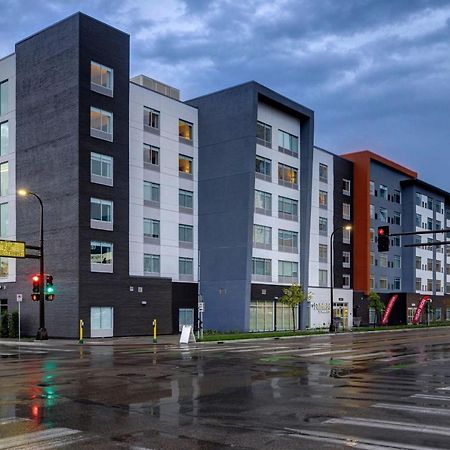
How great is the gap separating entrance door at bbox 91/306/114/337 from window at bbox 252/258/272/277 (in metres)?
15.4

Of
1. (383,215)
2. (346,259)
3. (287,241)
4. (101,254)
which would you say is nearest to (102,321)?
(101,254)

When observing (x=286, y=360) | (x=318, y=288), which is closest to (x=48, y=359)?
(x=286, y=360)

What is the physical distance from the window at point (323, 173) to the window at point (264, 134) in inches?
564

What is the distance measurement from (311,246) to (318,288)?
4799mm

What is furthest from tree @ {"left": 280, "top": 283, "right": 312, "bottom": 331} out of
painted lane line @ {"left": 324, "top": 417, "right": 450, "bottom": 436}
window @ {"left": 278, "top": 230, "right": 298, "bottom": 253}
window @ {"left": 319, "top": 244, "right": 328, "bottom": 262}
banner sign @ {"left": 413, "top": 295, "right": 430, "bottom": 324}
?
painted lane line @ {"left": 324, "top": 417, "right": 450, "bottom": 436}

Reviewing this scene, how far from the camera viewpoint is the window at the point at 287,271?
60612mm

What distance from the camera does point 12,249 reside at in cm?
4181

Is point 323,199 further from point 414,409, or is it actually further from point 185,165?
point 414,409

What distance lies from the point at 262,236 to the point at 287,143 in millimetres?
10338

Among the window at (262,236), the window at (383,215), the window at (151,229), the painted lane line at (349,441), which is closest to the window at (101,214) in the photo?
the window at (151,229)

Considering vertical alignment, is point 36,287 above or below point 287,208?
below

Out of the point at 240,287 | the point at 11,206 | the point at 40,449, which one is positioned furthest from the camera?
the point at 240,287

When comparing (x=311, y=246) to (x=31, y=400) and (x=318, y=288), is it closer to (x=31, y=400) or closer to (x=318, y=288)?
(x=318, y=288)

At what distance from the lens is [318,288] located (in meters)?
68.8
